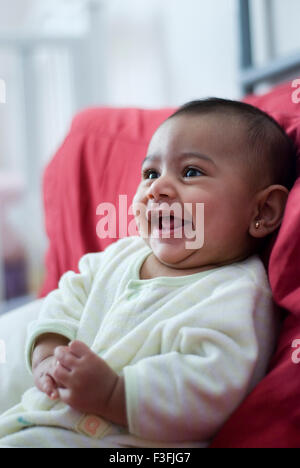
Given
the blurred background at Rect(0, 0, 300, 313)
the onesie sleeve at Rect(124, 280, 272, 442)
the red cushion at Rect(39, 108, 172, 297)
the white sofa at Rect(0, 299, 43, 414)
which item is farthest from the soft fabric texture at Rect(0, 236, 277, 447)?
the blurred background at Rect(0, 0, 300, 313)

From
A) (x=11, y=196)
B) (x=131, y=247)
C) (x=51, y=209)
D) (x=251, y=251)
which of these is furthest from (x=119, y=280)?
(x=11, y=196)

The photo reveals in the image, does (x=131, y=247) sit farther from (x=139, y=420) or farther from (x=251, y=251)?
(x=139, y=420)

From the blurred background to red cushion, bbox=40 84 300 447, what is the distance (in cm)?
42

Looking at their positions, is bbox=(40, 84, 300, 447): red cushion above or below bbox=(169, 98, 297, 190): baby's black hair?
below

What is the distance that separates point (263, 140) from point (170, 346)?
307mm

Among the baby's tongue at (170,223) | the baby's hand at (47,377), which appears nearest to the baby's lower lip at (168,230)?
the baby's tongue at (170,223)

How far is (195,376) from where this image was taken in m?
0.58

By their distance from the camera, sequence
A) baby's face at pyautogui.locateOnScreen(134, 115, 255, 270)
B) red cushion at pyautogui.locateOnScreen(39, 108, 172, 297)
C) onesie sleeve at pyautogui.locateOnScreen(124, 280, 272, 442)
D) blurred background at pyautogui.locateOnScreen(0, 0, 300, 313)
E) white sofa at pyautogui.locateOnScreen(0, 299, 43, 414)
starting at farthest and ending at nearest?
blurred background at pyautogui.locateOnScreen(0, 0, 300, 313) < red cushion at pyautogui.locateOnScreen(39, 108, 172, 297) < white sofa at pyautogui.locateOnScreen(0, 299, 43, 414) < baby's face at pyautogui.locateOnScreen(134, 115, 255, 270) < onesie sleeve at pyautogui.locateOnScreen(124, 280, 272, 442)

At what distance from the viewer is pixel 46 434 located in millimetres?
621

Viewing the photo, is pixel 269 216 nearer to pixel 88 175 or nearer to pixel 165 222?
pixel 165 222

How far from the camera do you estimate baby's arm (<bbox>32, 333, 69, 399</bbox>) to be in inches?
25.8

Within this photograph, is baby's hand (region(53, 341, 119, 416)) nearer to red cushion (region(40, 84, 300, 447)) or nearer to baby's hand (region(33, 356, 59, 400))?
baby's hand (region(33, 356, 59, 400))

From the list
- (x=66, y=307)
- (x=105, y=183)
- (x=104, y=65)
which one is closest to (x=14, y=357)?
(x=66, y=307)

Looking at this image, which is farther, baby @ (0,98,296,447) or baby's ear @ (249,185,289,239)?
baby's ear @ (249,185,289,239)
